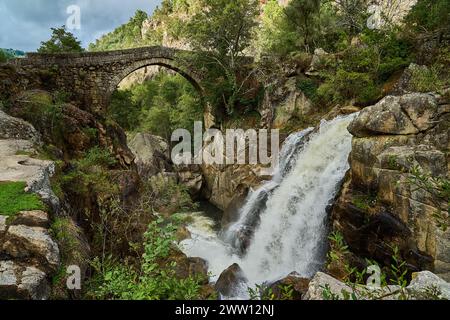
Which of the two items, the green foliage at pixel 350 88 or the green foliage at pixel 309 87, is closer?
the green foliage at pixel 350 88

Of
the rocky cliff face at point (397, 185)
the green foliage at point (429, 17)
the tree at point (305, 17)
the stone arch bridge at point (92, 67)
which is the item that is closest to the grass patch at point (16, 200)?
the rocky cliff face at point (397, 185)

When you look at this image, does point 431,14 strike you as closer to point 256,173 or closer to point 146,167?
point 256,173

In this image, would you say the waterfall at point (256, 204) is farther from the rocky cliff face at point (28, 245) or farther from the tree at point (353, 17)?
the tree at point (353, 17)

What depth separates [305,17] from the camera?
18609mm

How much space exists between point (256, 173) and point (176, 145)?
12.7 meters

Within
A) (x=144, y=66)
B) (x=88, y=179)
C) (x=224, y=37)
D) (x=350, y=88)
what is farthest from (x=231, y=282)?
(x=144, y=66)

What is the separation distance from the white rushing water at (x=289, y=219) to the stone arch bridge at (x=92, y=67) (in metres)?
9.66

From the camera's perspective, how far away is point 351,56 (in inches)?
555

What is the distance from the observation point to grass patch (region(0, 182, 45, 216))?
4.39 meters

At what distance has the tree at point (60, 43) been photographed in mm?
17734

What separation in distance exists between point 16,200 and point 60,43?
16.7 m

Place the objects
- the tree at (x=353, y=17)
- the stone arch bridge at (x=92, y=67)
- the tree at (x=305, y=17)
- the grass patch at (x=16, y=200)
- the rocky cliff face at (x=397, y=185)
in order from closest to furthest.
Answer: the grass patch at (x=16, y=200) → the rocky cliff face at (x=397, y=185) → the stone arch bridge at (x=92, y=67) → the tree at (x=305, y=17) → the tree at (x=353, y=17)

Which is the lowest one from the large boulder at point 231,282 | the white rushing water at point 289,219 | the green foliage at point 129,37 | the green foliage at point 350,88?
the large boulder at point 231,282

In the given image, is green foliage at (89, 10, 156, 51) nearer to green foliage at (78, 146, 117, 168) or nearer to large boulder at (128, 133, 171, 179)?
large boulder at (128, 133, 171, 179)
